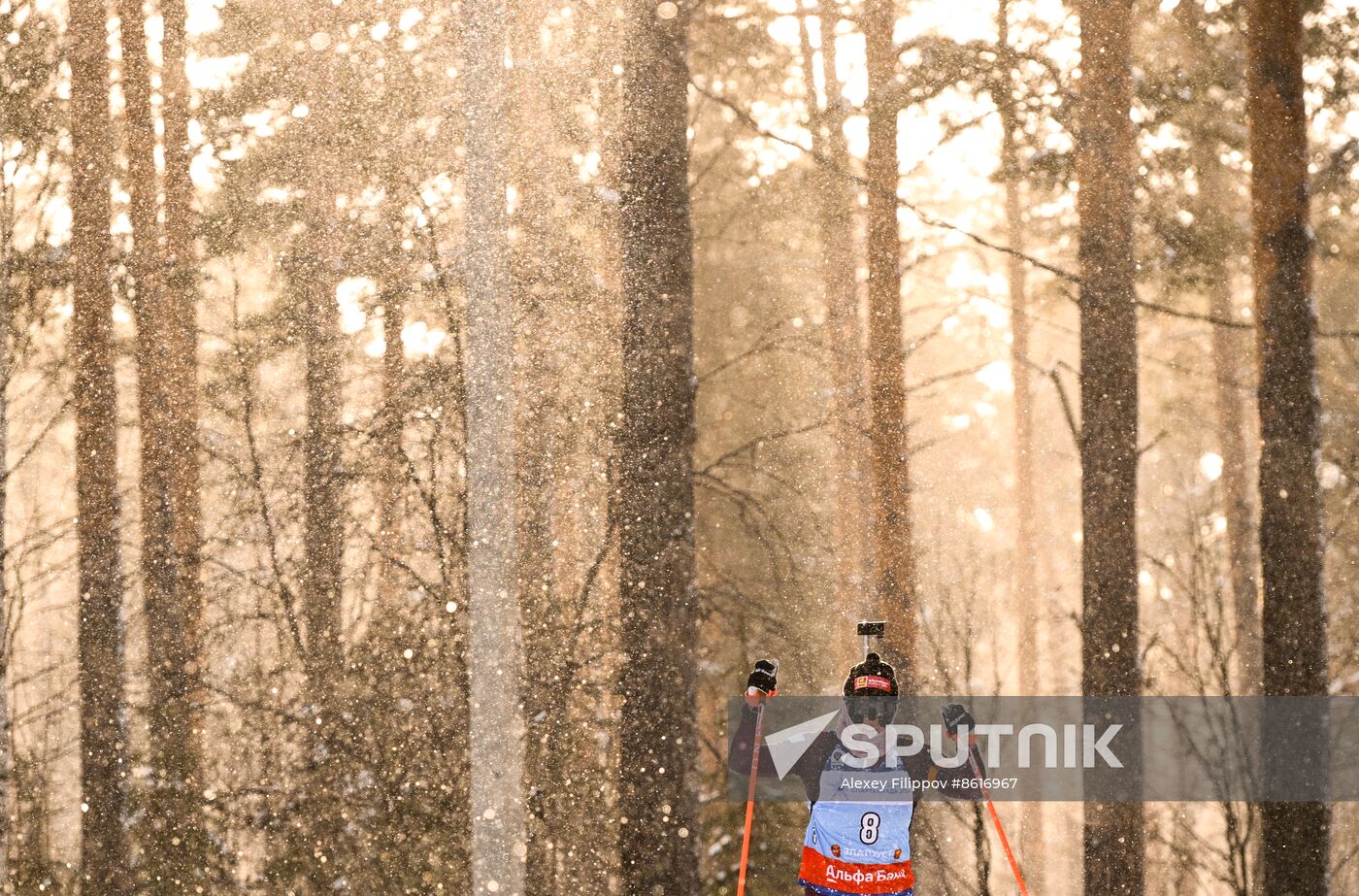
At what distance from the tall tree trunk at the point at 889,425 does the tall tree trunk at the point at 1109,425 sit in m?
0.69

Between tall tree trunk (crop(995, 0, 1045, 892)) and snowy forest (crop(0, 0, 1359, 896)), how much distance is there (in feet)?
0.05

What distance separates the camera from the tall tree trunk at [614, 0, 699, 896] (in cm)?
314

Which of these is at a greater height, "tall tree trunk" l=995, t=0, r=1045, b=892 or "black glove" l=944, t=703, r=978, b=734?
"tall tree trunk" l=995, t=0, r=1045, b=892

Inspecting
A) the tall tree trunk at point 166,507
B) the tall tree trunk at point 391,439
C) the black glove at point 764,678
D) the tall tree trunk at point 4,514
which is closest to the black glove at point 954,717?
the black glove at point 764,678

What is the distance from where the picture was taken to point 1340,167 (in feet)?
10.6

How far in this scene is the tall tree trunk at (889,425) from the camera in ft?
10.4

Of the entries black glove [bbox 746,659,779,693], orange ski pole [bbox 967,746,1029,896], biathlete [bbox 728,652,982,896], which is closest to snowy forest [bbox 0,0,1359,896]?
orange ski pole [bbox 967,746,1029,896]

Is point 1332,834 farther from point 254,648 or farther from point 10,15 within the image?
point 10,15

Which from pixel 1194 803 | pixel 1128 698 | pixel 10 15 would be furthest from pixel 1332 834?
pixel 10 15

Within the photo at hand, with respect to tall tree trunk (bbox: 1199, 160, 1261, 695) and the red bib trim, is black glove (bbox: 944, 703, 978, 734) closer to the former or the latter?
the red bib trim

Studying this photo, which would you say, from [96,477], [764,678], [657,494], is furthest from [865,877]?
[96,477]

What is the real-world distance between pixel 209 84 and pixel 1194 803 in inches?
194

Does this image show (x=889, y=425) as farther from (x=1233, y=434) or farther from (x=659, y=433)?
(x=1233, y=434)

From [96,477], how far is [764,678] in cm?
282
